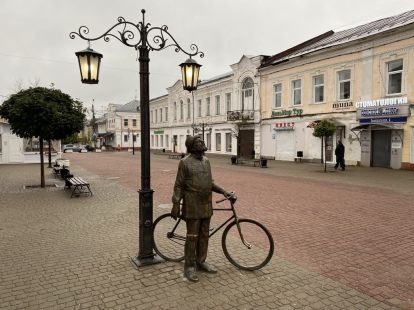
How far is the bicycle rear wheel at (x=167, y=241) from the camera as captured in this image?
4.96 meters

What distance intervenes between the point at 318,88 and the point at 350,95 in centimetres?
295

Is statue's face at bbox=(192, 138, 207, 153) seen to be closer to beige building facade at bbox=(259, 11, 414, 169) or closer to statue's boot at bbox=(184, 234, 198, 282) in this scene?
statue's boot at bbox=(184, 234, 198, 282)

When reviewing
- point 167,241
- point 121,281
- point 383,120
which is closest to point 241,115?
point 383,120

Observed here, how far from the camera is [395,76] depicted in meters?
18.7

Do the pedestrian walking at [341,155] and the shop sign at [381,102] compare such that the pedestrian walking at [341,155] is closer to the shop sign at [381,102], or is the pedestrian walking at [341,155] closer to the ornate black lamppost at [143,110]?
the shop sign at [381,102]

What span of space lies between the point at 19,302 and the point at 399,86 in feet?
66.6

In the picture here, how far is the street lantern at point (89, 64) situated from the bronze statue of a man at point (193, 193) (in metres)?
1.78

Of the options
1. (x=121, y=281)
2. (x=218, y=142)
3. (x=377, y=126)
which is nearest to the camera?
(x=121, y=281)

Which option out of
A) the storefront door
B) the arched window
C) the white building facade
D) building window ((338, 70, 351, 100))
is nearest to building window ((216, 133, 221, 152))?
the white building facade

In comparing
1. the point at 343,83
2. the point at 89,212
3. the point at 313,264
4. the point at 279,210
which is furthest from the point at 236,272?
the point at 343,83

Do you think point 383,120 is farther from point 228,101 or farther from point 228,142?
point 228,101

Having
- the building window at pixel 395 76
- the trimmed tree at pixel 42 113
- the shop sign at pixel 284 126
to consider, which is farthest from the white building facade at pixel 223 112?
the trimmed tree at pixel 42 113

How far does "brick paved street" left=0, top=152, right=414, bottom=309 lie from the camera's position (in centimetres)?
379

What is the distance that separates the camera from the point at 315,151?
76.5 ft
